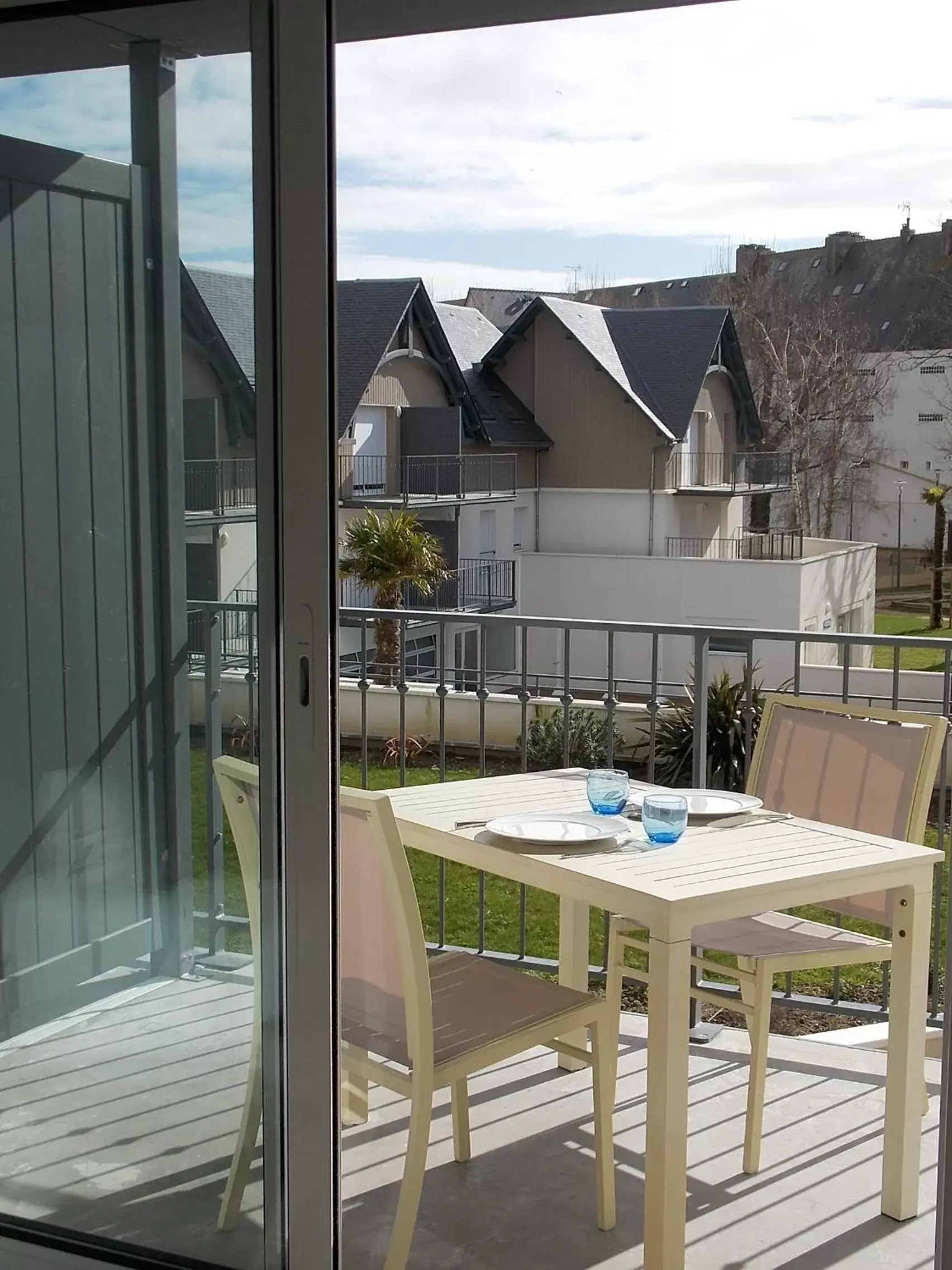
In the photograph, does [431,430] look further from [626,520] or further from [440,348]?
[626,520]

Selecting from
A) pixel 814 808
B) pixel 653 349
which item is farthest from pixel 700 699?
pixel 653 349

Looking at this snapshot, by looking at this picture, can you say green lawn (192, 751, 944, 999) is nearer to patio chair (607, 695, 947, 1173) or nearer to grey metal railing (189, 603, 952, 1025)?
grey metal railing (189, 603, 952, 1025)

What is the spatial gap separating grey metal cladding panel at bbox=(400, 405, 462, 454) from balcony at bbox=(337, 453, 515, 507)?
9 cm

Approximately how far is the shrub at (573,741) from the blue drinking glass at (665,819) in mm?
7808

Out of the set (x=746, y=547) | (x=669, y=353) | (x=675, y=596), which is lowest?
(x=675, y=596)

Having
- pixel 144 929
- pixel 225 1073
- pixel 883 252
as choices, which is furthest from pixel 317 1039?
pixel 883 252

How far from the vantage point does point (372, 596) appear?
42.7 feet

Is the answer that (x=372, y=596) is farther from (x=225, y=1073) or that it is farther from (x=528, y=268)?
(x=225, y=1073)

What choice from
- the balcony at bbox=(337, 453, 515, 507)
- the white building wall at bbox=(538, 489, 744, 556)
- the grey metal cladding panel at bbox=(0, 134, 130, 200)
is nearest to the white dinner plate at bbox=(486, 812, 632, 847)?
the grey metal cladding panel at bbox=(0, 134, 130, 200)

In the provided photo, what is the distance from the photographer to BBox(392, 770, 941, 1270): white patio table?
2205 millimetres

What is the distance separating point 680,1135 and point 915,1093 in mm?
551

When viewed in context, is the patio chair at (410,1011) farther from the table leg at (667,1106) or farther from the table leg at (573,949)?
the table leg at (573,949)

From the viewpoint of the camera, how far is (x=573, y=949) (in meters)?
3.14

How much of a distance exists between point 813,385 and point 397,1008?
10.8 m
